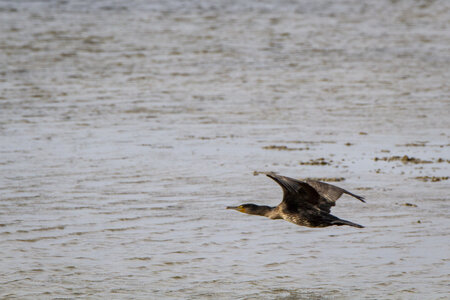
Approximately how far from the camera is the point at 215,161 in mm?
13047

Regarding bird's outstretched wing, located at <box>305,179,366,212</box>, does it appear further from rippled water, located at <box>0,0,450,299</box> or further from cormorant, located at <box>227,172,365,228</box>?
rippled water, located at <box>0,0,450,299</box>

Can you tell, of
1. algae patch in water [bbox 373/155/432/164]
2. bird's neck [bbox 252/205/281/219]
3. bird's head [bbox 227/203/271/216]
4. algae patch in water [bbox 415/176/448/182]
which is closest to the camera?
bird's neck [bbox 252/205/281/219]

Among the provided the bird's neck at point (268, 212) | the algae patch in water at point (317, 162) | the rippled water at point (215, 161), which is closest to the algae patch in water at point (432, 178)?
the rippled water at point (215, 161)

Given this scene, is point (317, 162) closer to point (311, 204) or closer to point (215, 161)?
point (215, 161)

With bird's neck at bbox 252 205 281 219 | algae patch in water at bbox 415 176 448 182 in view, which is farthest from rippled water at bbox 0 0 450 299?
bird's neck at bbox 252 205 281 219

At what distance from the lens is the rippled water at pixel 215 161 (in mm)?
8805

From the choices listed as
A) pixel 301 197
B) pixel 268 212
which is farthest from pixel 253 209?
pixel 301 197

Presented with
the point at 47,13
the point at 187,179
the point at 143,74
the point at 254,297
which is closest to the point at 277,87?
the point at 143,74

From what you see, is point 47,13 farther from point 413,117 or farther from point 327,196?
point 327,196

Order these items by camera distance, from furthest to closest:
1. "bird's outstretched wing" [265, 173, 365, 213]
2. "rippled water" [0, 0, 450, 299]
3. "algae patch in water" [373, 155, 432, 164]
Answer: "algae patch in water" [373, 155, 432, 164], "bird's outstretched wing" [265, 173, 365, 213], "rippled water" [0, 0, 450, 299]

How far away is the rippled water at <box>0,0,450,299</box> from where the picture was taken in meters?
8.80

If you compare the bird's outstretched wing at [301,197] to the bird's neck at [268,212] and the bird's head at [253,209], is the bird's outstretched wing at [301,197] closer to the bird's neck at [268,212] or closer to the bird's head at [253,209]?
the bird's neck at [268,212]

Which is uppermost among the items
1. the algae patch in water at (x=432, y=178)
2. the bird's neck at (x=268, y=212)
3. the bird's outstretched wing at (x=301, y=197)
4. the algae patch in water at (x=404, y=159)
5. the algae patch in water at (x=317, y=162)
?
the bird's outstretched wing at (x=301, y=197)

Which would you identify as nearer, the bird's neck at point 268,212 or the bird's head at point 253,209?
the bird's neck at point 268,212
